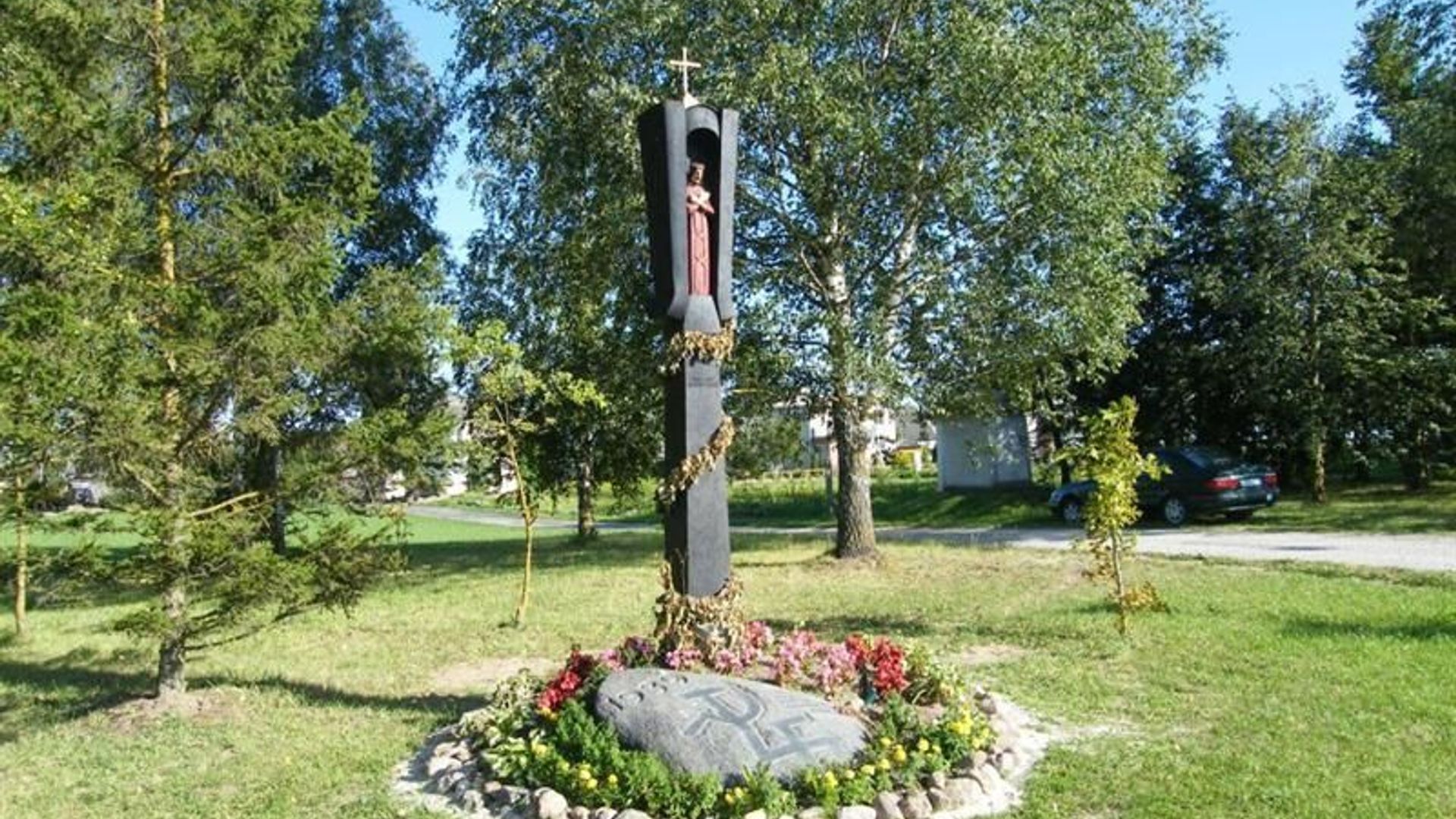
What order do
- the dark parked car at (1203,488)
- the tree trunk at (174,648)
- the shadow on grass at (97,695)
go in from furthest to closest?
1. the dark parked car at (1203,488)
2. the shadow on grass at (97,695)
3. the tree trunk at (174,648)

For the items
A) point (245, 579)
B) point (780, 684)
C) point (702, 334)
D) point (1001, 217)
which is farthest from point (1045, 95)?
point (245, 579)

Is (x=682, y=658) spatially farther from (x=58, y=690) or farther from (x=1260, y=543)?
(x=1260, y=543)

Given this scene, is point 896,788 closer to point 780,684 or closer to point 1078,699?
point 780,684

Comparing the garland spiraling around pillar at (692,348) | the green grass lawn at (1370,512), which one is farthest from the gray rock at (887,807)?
the green grass lawn at (1370,512)

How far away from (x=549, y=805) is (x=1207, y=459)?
1865 cm

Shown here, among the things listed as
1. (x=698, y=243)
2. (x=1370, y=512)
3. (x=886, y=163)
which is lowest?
(x=1370, y=512)

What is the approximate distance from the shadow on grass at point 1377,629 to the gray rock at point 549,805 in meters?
7.33

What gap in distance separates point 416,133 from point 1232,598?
60.5 feet

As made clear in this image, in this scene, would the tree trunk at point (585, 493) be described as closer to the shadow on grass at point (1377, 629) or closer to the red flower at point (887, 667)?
the shadow on grass at point (1377, 629)

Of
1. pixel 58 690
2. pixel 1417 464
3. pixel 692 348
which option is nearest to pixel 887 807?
pixel 692 348

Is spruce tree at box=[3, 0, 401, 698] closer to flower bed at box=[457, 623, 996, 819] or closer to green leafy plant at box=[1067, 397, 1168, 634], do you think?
flower bed at box=[457, 623, 996, 819]

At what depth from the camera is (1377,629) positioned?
400 inches

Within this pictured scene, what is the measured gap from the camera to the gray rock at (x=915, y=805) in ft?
19.1

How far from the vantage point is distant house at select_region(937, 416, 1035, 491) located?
1162 inches
